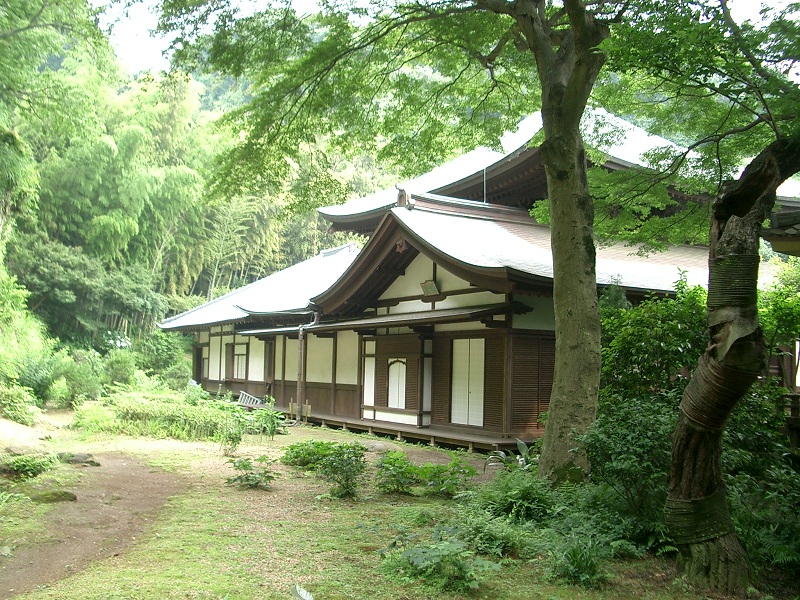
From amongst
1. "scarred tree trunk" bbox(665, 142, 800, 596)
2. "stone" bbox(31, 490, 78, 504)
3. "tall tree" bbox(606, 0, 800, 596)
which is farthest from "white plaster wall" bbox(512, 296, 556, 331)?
"scarred tree trunk" bbox(665, 142, 800, 596)

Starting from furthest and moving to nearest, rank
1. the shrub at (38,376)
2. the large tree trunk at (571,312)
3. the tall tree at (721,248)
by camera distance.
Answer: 1. the shrub at (38,376)
2. the large tree trunk at (571,312)
3. the tall tree at (721,248)

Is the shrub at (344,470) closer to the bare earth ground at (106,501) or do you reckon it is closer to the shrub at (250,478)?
the bare earth ground at (106,501)

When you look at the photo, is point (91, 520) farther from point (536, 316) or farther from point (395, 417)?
point (395, 417)

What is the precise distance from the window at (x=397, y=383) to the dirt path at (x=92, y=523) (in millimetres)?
6403

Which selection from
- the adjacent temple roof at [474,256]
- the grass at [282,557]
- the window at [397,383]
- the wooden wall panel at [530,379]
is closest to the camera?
the grass at [282,557]

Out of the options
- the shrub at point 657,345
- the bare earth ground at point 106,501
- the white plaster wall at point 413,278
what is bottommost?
the bare earth ground at point 106,501

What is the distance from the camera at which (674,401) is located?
230 inches

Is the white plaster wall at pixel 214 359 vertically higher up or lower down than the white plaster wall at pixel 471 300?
lower down

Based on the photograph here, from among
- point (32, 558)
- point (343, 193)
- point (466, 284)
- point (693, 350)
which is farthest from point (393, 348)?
point (32, 558)

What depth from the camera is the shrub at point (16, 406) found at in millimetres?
13688

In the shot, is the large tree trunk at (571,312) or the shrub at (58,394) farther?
the shrub at (58,394)

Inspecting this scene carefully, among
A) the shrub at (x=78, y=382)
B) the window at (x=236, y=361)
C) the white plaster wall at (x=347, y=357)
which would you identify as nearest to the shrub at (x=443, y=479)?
the white plaster wall at (x=347, y=357)

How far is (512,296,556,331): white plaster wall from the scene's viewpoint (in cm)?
1234

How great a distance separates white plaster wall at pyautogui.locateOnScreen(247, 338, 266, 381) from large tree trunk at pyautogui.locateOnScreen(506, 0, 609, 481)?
16.5 meters
